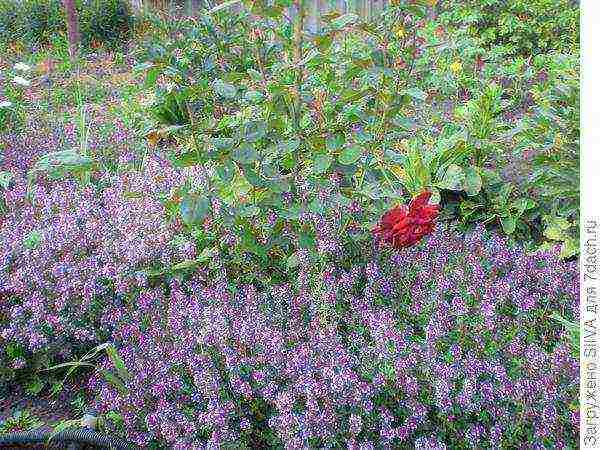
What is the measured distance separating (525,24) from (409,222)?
4.98 meters

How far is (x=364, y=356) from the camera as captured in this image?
1.84 metres

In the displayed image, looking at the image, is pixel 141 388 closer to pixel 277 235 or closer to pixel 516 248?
pixel 277 235

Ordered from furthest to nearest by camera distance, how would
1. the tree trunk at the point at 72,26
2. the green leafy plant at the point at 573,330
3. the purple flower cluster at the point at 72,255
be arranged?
the tree trunk at the point at 72,26, the purple flower cluster at the point at 72,255, the green leafy plant at the point at 573,330

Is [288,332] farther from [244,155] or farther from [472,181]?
[472,181]

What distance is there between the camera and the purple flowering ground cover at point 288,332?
1.70 meters

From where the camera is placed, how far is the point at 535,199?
2.89 m

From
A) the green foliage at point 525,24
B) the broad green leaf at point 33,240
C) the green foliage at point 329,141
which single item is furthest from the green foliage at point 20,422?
the green foliage at point 525,24

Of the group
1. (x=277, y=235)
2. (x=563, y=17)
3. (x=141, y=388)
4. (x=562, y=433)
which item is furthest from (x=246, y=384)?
(x=563, y=17)

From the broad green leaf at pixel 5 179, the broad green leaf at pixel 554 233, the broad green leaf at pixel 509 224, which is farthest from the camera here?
the broad green leaf at pixel 5 179

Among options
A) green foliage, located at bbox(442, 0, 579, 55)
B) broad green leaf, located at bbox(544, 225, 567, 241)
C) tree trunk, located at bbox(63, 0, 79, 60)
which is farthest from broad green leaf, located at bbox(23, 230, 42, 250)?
green foliage, located at bbox(442, 0, 579, 55)

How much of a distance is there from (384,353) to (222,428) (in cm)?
46

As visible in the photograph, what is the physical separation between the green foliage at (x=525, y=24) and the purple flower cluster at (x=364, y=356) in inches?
180

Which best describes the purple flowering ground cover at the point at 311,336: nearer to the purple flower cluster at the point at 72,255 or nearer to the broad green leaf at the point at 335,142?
the purple flower cluster at the point at 72,255

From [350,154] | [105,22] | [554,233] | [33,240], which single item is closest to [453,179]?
[554,233]
